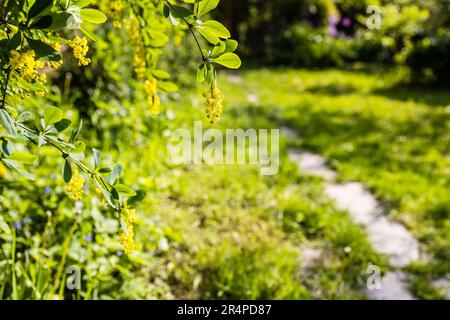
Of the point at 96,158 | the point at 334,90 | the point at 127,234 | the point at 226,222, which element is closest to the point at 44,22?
the point at 96,158

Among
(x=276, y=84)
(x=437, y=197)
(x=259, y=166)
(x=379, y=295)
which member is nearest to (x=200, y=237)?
(x=379, y=295)

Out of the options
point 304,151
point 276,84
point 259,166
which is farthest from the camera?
point 276,84

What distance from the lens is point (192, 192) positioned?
13.4ft

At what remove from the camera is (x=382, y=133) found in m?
6.24

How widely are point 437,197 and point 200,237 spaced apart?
2286 millimetres

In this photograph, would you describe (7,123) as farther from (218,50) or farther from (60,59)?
(218,50)

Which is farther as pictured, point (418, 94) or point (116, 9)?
point (418, 94)

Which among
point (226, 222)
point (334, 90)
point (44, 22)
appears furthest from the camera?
point (334, 90)

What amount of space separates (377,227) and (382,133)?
2.62 metres

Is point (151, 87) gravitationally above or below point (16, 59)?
above

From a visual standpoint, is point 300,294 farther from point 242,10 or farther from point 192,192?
point 242,10

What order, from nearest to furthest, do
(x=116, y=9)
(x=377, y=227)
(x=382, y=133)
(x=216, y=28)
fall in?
(x=216, y=28), (x=116, y=9), (x=377, y=227), (x=382, y=133)

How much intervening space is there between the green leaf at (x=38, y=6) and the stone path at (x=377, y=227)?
2.56 m

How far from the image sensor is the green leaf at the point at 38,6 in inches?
46.7
